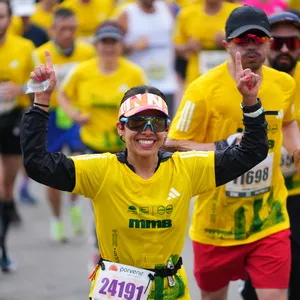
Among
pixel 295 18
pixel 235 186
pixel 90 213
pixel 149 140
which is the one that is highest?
pixel 295 18

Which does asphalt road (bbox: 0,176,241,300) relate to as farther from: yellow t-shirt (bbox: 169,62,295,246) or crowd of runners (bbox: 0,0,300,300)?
yellow t-shirt (bbox: 169,62,295,246)

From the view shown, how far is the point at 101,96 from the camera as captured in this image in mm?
9000

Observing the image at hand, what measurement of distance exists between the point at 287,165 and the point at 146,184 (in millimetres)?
1853

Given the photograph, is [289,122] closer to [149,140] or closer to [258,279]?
[258,279]

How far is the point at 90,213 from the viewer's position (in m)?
11.0

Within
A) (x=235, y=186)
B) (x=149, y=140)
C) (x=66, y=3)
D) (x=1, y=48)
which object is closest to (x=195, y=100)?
(x=235, y=186)

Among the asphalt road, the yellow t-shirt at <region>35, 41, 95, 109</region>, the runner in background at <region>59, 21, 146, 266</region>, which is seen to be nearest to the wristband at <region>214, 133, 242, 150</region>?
the asphalt road

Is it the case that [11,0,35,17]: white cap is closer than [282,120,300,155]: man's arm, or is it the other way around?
[282,120,300,155]: man's arm

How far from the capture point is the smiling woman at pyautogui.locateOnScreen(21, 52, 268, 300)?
4.86m

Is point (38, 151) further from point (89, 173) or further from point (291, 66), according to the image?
point (291, 66)

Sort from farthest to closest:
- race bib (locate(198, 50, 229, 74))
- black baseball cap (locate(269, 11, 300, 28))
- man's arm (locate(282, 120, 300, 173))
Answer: race bib (locate(198, 50, 229, 74)) → black baseball cap (locate(269, 11, 300, 28)) → man's arm (locate(282, 120, 300, 173))

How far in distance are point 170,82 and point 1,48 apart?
3.29 m

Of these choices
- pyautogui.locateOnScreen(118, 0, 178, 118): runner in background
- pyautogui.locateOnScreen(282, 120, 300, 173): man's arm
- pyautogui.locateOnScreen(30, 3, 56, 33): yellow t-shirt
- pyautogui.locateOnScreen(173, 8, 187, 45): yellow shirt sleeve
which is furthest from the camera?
pyautogui.locateOnScreen(30, 3, 56, 33): yellow t-shirt

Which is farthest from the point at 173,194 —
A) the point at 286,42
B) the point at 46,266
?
the point at 46,266
